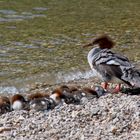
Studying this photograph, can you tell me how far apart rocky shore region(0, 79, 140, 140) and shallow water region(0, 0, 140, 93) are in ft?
9.30

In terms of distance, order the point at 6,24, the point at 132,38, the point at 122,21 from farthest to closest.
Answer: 1. the point at 122,21
2. the point at 6,24
3. the point at 132,38

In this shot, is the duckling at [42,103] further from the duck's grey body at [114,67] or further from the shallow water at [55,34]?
the shallow water at [55,34]

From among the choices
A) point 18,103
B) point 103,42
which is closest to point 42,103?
point 18,103

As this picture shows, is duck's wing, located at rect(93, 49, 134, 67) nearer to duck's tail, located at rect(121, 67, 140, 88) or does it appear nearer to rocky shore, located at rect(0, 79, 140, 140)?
duck's tail, located at rect(121, 67, 140, 88)

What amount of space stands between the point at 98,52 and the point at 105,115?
6.72ft

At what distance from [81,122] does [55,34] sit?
7.33 meters

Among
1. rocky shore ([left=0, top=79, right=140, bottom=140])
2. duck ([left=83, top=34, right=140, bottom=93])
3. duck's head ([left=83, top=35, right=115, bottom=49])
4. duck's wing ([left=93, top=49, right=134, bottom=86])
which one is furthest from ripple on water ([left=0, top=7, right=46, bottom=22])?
rocky shore ([left=0, top=79, right=140, bottom=140])

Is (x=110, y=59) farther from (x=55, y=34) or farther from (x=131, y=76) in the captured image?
(x=55, y=34)

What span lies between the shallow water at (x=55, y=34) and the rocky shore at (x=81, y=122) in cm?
284

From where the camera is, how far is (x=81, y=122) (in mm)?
7094

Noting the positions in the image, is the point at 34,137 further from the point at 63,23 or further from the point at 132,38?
the point at 63,23

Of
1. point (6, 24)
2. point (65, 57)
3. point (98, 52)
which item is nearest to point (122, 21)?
point (6, 24)

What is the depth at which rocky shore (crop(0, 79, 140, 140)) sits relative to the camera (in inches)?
260

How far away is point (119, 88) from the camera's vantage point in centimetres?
879
